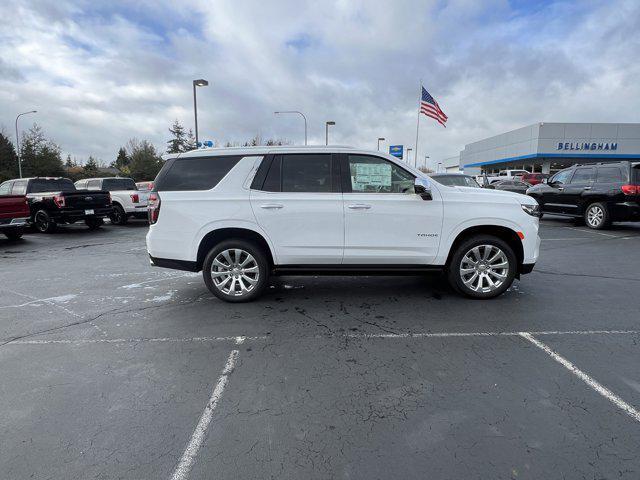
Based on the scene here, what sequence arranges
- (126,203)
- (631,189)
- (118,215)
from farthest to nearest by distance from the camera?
(118,215) < (126,203) < (631,189)

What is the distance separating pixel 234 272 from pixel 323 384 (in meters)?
2.38

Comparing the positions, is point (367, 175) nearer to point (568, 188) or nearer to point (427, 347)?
point (427, 347)

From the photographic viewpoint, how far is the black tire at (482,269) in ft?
16.6

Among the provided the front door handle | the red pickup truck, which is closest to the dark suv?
the front door handle

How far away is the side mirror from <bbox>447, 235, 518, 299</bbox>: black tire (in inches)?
32.9

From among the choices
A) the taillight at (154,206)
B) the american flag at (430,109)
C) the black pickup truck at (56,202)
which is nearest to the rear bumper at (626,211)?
the taillight at (154,206)

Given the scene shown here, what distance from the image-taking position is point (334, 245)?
5012 millimetres

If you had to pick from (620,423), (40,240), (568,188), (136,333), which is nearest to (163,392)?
(136,333)

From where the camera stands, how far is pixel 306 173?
16.6 feet

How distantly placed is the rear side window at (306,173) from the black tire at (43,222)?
11796mm

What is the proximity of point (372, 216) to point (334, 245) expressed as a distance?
0.60 m

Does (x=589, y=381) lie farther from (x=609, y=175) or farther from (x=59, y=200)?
(x=59, y=200)

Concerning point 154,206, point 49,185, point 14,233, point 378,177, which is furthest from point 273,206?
point 49,185

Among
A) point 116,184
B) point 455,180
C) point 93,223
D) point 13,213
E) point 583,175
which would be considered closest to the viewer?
point 13,213
